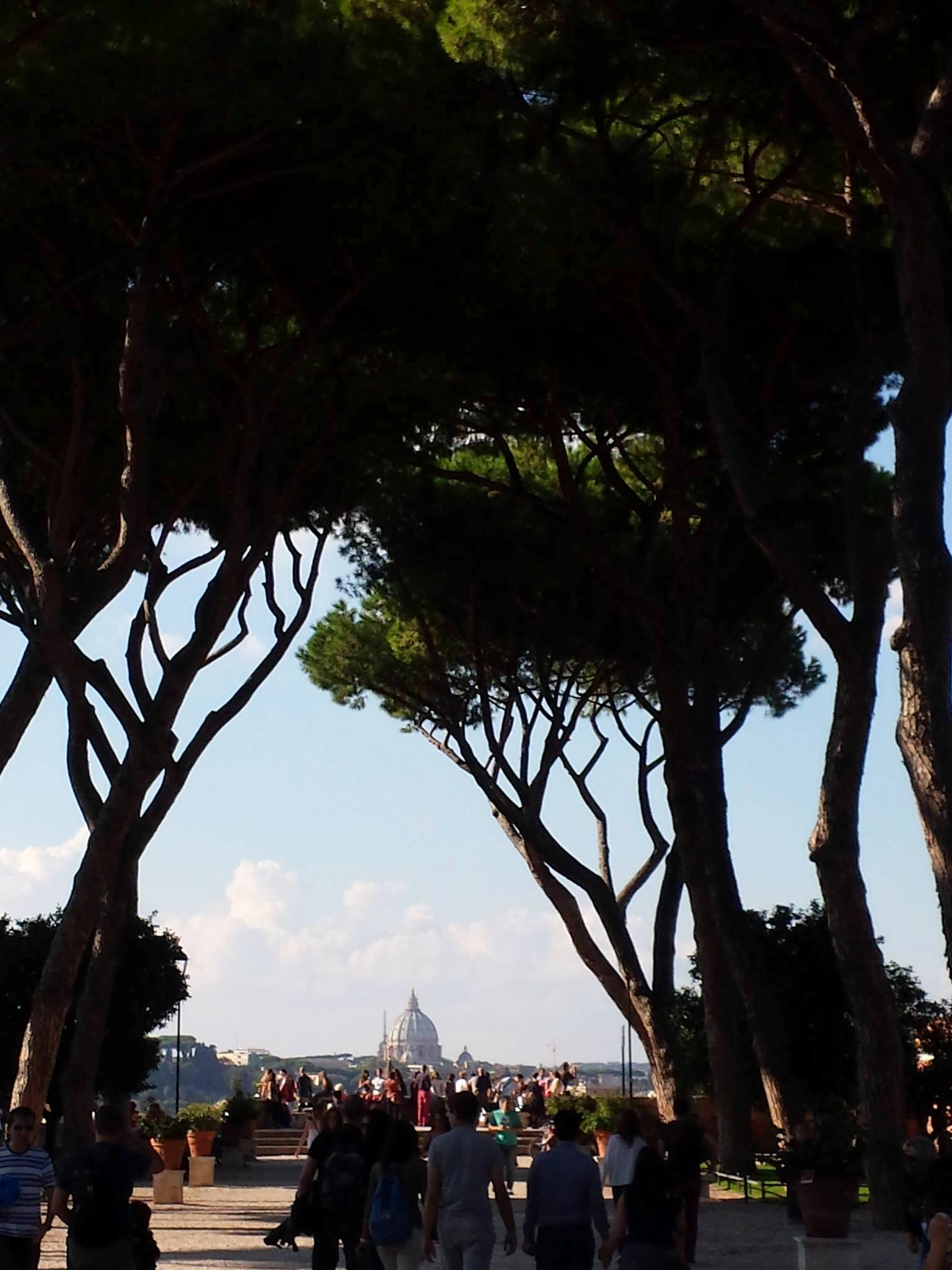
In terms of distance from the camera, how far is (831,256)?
46.2ft

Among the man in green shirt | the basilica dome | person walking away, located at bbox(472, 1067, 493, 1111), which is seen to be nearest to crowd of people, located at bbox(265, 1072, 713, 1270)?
the man in green shirt

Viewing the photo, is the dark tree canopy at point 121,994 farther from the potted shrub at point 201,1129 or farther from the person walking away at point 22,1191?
the person walking away at point 22,1191

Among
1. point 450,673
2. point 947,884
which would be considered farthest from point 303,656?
point 947,884

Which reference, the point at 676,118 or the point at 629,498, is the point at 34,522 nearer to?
the point at 629,498

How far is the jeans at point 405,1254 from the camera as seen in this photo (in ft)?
24.1

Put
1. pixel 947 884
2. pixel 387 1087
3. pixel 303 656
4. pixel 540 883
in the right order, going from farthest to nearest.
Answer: pixel 387 1087 < pixel 303 656 < pixel 540 883 < pixel 947 884

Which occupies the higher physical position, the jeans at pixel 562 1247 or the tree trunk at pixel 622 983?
the tree trunk at pixel 622 983

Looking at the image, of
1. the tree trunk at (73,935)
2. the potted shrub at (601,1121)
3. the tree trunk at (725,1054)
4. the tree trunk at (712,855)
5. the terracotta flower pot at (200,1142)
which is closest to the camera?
the tree trunk at (73,935)

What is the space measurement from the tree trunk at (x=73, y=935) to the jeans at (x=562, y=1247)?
6.45 metres

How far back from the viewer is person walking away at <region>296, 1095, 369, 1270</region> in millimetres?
8062

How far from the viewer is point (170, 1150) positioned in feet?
62.6

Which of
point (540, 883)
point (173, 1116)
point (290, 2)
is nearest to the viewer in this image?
point (290, 2)

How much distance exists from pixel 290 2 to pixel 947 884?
7.91m

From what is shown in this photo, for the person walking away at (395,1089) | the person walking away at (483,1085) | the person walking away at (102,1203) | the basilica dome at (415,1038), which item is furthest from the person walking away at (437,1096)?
the basilica dome at (415,1038)
